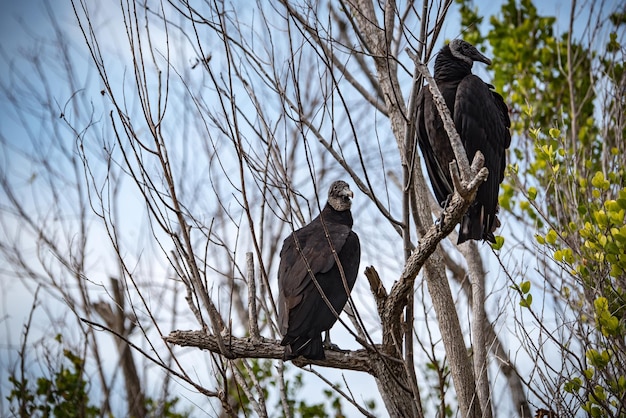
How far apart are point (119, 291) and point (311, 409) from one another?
2.13 meters

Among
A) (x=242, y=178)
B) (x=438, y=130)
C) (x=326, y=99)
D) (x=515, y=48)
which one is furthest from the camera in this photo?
(x=515, y=48)

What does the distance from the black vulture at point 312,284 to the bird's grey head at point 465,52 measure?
3.44ft

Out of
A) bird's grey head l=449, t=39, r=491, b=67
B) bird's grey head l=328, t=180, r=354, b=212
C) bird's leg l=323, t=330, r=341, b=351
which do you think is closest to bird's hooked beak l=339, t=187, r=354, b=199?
bird's grey head l=328, t=180, r=354, b=212

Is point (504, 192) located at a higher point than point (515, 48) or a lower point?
lower

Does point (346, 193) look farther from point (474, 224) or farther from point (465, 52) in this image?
point (465, 52)

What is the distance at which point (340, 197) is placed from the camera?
3.74m

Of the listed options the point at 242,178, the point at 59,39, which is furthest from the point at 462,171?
the point at 59,39

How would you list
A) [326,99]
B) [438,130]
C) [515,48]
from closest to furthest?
[326,99] → [438,130] → [515,48]

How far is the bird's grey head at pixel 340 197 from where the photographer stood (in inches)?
147

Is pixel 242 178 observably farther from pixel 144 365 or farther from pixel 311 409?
pixel 144 365

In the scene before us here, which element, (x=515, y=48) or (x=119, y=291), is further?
(x=119, y=291)

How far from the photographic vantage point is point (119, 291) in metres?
6.23

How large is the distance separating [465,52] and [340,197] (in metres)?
0.98

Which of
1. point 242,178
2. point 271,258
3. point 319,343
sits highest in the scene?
point 271,258
